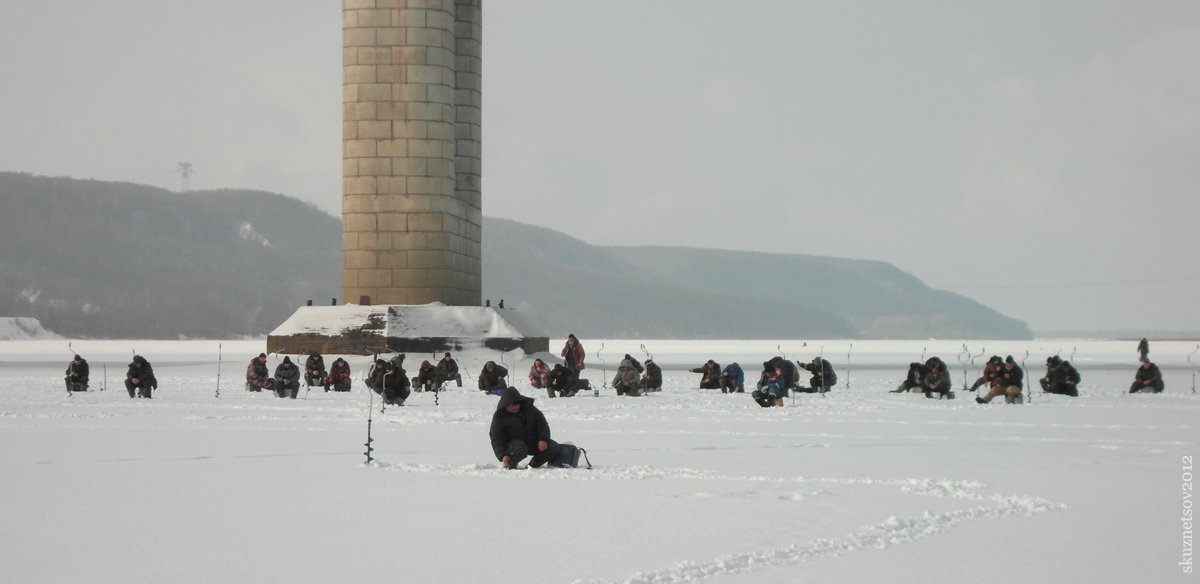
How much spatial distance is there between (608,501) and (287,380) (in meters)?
21.1

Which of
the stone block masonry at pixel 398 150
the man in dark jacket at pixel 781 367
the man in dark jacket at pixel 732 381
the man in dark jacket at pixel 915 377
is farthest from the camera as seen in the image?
the stone block masonry at pixel 398 150

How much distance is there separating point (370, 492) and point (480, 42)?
4330 centimetres

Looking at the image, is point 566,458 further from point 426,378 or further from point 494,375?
point 426,378

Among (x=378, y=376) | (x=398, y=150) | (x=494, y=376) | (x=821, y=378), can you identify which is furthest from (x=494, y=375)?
(x=398, y=150)

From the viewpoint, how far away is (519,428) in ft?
54.0

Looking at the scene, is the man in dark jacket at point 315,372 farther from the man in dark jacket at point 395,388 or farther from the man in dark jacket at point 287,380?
the man in dark jacket at point 395,388

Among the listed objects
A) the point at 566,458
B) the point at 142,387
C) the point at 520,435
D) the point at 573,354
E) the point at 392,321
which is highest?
the point at 392,321

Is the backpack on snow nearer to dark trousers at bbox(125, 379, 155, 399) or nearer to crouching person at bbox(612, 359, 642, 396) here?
A: crouching person at bbox(612, 359, 642, 396)

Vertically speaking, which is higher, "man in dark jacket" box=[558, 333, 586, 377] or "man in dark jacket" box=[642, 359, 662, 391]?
"man in dark jacket" box=[558, 333, 586, 377]

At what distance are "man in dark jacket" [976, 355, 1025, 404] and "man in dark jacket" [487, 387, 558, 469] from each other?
54.7ft

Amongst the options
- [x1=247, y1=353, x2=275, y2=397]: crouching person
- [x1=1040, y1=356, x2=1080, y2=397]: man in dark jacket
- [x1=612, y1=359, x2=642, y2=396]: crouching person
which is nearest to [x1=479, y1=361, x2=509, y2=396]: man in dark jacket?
[x1=612, y1=359, x2=642, y2=396]: crouching person

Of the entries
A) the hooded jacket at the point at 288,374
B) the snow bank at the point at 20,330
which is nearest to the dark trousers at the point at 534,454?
the hooded jacket at the point at 288,374

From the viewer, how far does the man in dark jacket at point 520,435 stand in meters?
16.3

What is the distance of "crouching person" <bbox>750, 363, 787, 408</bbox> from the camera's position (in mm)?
29312
